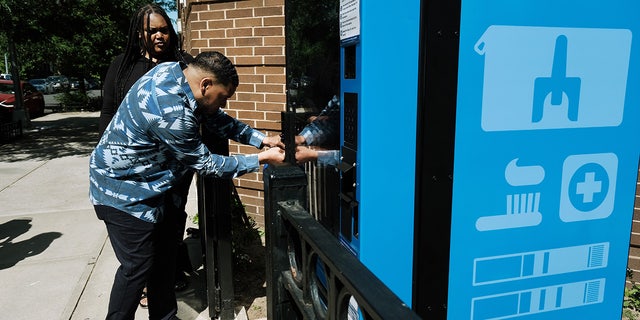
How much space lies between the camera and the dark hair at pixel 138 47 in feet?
9.22

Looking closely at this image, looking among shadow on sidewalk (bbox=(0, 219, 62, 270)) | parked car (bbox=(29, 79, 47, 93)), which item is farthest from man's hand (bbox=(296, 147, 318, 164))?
parked car (bbox=(29, 79, 47, 93))

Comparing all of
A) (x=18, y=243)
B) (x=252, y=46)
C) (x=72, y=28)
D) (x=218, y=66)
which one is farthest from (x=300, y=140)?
Answer: (x=72, y=28)

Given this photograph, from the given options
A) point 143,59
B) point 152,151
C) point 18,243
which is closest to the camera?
point 152,151

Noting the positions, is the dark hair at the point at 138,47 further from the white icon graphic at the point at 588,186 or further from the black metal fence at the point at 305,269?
the white icon graphic at the point at 588,186

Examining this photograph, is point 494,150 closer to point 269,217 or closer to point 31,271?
point 269,217

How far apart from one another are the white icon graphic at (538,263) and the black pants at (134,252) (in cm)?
154

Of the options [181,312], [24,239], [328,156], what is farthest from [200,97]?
[24,239]

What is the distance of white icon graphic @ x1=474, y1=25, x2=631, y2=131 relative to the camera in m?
1.75

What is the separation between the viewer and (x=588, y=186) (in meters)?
1.93

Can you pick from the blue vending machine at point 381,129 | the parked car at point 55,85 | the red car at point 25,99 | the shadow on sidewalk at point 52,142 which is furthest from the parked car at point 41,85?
the blue vending machine at point 381,129

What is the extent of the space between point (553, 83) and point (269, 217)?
1.15 m

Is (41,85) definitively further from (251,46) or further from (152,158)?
(152,158)

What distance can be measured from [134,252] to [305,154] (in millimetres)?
975

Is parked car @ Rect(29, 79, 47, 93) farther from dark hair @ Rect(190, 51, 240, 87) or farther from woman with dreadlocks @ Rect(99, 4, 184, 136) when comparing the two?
dark hair @ Rect(190, 51, 240, 87)
